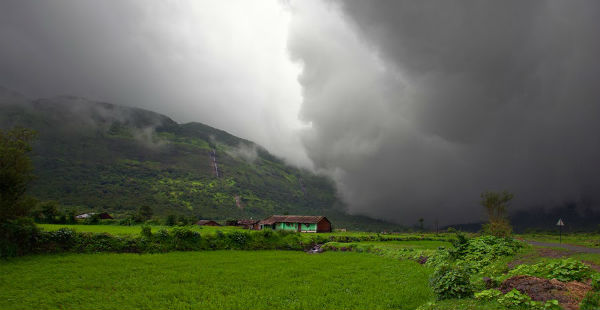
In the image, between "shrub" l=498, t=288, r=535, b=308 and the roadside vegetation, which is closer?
"shrub" l=498, t=288, r=535, b=308

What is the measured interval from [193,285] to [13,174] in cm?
2718

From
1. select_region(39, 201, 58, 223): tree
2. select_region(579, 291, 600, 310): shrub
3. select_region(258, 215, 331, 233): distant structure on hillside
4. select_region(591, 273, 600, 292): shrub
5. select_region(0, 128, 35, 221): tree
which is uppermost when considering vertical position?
select_region(0, 128, 35, 221): tree

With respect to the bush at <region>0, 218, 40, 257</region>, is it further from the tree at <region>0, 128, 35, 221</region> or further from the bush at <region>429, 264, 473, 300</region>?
the bush at <region>429, 264, 473, 300</region>

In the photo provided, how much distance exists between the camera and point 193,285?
1634 cm

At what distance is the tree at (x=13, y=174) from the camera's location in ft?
91.6

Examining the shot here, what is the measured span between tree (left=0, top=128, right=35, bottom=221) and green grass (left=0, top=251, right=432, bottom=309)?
36.3 ft

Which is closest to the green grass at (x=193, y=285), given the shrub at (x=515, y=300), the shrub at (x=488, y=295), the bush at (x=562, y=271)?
the shrub at (x=488, y=295)

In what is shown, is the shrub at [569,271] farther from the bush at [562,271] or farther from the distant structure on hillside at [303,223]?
the distant structure on hillside at [303,223]

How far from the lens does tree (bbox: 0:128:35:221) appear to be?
91.6 feet

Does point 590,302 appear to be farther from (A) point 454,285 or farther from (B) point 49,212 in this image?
(B) point 49,212

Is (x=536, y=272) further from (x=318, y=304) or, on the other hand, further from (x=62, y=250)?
(x=62, y=250)

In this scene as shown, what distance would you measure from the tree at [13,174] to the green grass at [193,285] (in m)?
11.1

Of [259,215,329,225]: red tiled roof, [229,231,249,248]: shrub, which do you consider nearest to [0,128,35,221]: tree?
[229,231,249,248]: shrub

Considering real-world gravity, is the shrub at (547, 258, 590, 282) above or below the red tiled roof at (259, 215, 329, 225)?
above
